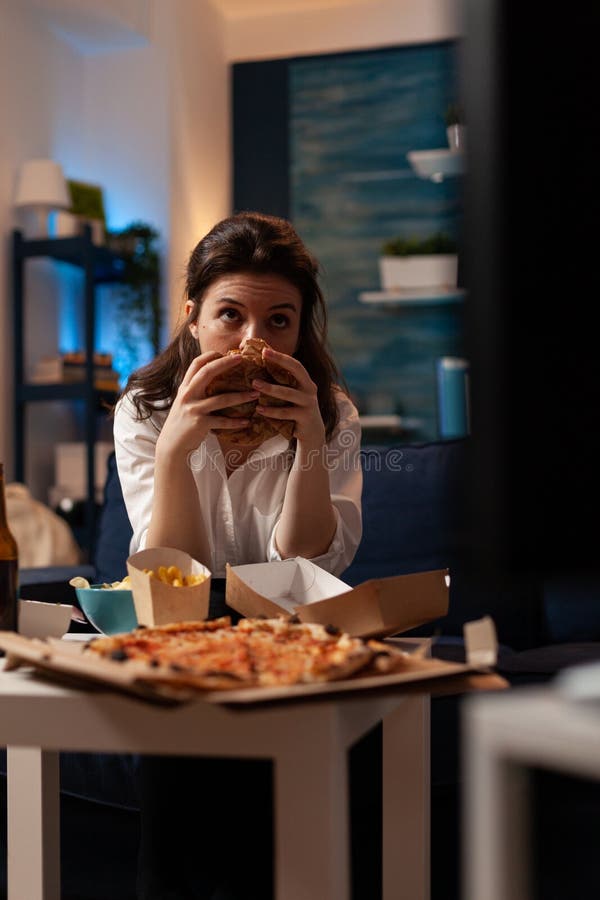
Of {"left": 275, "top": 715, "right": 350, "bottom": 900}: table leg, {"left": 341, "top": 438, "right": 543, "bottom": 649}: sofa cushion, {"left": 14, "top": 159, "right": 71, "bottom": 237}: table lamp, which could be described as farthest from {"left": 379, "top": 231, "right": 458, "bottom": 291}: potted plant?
{"left": 275, "top": 715, "right": 350, "bottom": 900}: table leg

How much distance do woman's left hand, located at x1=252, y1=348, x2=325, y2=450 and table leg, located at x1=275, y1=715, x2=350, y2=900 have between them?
835 mm

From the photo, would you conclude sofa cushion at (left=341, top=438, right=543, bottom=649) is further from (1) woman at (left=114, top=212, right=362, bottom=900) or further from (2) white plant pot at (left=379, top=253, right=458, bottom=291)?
(2) white plant pot at (left=379, top=253, right=458, bottom=291)

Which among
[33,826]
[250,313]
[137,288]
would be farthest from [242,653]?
[137,288]

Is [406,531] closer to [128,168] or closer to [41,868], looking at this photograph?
[41,868]

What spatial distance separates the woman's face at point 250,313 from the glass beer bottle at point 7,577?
0.64 metres

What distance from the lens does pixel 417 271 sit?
511 cm

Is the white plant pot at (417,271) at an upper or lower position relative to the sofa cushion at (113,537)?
upper

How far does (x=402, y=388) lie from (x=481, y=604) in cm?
313

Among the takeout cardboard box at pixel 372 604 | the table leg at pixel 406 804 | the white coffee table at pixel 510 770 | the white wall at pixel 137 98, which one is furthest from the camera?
the white wall at pixel 137 98

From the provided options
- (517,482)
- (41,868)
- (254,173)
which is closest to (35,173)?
(254,173)

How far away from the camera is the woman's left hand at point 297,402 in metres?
1.50

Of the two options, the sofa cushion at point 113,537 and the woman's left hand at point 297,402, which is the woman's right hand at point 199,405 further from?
the sofa cushion at point 113,537

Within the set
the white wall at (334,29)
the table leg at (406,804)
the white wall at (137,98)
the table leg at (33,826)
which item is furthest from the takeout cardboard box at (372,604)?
the white wall at (334,29)

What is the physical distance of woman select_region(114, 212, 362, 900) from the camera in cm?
Answer: 122
